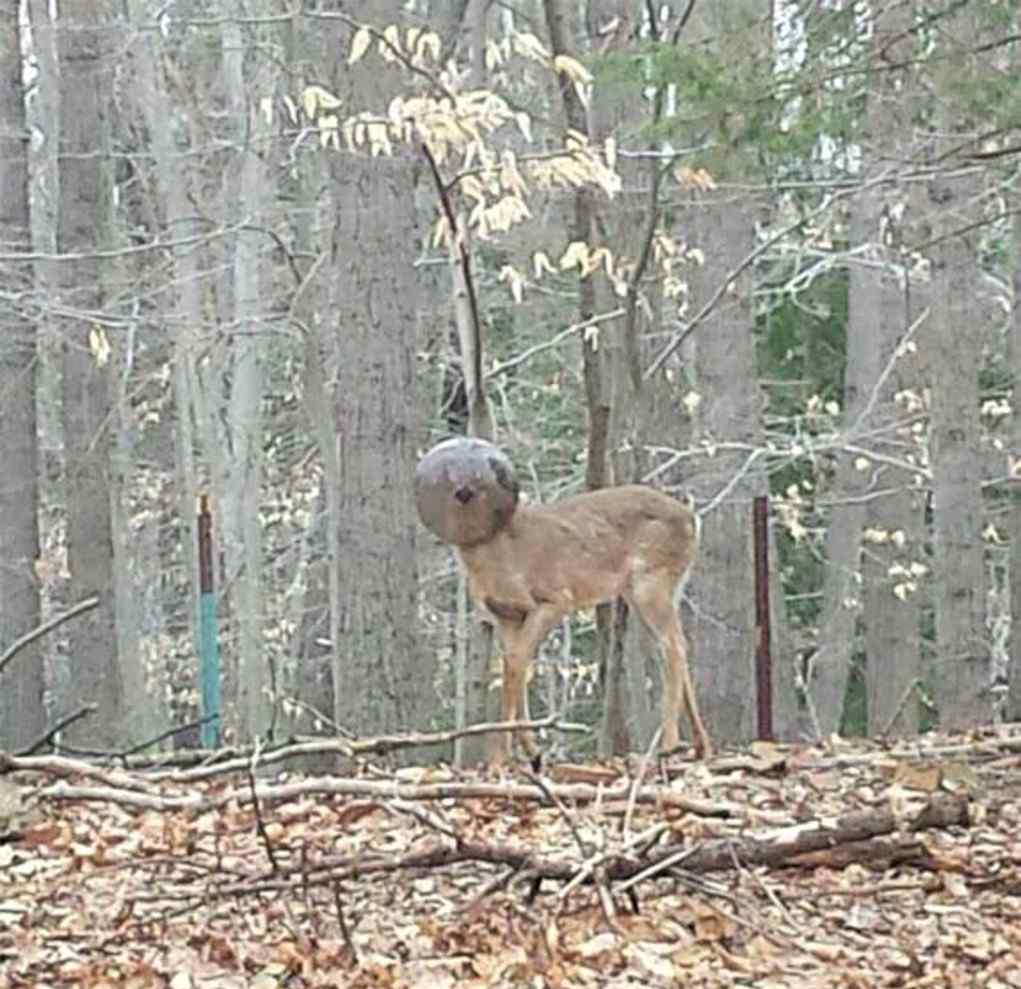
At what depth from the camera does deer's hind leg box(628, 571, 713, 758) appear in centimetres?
797

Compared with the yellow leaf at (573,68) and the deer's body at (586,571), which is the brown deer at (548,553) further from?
the yellow leaf at (573,68)

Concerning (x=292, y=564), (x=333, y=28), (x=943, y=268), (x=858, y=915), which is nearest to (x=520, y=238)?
(x=943, y=268)

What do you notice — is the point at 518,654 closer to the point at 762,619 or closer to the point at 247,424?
the point at 762,619

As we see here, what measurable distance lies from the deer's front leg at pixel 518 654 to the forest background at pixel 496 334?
1617 millimetres

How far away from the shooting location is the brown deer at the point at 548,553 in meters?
7.48

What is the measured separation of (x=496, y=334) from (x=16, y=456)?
5.52m

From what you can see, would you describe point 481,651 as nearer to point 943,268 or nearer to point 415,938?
point 943,268

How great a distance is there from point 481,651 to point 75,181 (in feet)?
25.3

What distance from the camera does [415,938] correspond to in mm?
4883

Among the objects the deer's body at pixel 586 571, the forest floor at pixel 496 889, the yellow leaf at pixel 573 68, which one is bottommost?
the forest floor at pixel 496 889

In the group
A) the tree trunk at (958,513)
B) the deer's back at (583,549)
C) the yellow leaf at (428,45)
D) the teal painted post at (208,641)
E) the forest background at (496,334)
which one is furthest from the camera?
the tree trunk at (958,513)

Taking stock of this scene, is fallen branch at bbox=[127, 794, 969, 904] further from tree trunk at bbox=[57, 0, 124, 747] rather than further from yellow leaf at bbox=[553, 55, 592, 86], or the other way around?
tree trunk at bbox=[57, 0, 124, 747]

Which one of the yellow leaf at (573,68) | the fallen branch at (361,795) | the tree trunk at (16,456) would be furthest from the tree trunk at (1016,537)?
the tree trunk at (16,456)

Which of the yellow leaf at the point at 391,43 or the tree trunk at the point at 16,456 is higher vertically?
the yellow leaf at the point at 391,43
